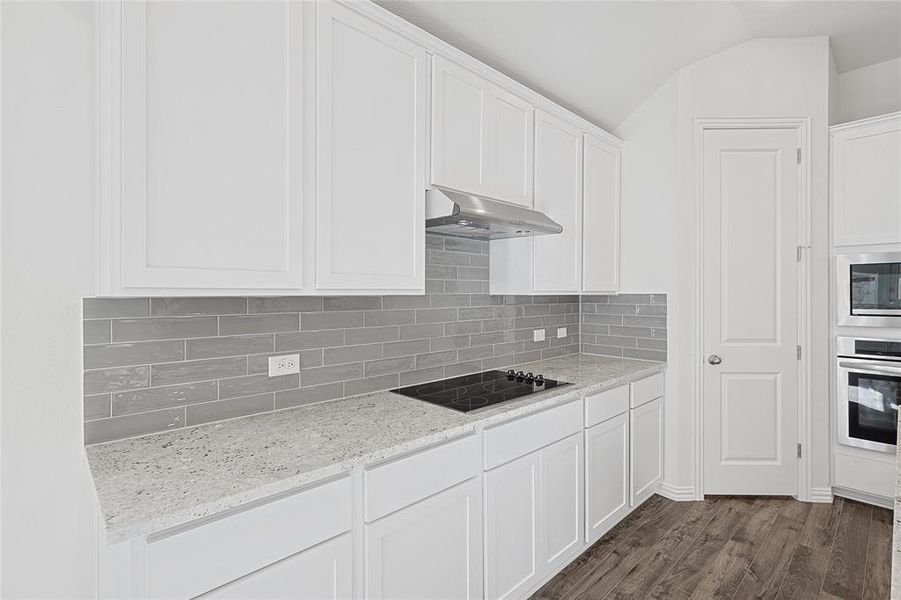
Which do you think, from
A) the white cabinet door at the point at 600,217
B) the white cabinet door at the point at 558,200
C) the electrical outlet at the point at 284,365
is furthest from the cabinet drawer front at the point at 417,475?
the white cabinet door at the point at 600,217

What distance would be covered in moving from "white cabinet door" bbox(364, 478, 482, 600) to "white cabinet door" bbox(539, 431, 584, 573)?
1.54 feet

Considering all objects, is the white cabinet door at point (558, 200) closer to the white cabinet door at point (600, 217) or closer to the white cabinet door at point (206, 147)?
the white cabinet door at point (600, 217)

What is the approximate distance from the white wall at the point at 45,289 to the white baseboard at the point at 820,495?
12.8ft

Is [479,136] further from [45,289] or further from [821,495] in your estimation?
[821,495]

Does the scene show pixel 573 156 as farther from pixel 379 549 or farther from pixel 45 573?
pixel 45 573

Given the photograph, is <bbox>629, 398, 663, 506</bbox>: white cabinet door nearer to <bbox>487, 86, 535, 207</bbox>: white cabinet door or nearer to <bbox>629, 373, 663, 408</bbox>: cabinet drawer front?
<bbox>629, 373, 663, 408</bbox>: cabinet drawer front

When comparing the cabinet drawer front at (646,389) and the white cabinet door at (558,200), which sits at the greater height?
the white cabinet door at (558,200)

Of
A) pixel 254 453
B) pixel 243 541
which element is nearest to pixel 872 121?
pixel 254 453

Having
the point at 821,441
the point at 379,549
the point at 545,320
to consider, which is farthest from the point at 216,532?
the point at 821,441

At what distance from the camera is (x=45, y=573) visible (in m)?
1.45

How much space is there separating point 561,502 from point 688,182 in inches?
89.5

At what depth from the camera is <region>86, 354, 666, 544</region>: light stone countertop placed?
1142mm

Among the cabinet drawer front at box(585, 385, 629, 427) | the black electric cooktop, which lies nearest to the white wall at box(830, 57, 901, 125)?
the cabinet drawer front at box(585, 385, 629, 427)

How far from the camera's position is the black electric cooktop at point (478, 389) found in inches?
83.6
